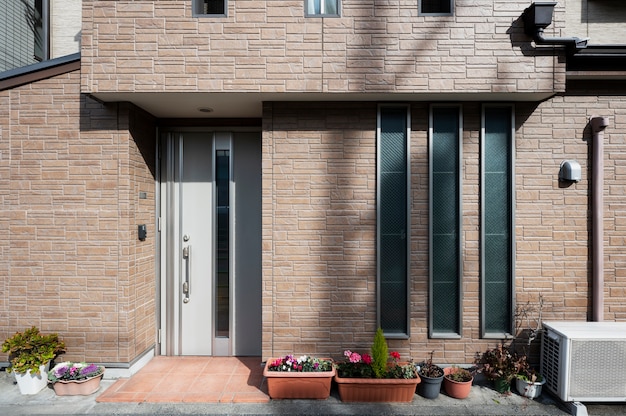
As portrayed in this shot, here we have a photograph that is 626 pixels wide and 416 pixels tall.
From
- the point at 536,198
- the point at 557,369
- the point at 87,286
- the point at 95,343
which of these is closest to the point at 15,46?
the point at 87,286

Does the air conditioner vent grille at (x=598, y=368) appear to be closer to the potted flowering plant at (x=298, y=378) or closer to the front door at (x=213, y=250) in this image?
the potted flowering plant at (x=298, y=378)

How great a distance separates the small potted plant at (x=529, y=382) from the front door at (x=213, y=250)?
3399mm

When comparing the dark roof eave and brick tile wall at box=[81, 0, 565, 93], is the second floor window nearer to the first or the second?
brick tile wall at box=[81, 0, 565, 93]

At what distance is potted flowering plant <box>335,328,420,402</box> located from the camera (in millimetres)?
3795

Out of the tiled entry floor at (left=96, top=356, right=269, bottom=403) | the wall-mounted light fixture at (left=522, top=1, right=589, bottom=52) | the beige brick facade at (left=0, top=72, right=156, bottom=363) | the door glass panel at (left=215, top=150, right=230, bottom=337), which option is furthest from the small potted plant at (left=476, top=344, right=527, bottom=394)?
the beige brick facade at (left=0, top=72, right=156, bottom=363)

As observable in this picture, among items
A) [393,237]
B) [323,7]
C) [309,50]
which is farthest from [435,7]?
[393,237]

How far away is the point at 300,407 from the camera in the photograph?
376cm

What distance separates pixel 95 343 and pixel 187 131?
307cm

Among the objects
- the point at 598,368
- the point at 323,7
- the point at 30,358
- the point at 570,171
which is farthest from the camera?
the point at 570,171

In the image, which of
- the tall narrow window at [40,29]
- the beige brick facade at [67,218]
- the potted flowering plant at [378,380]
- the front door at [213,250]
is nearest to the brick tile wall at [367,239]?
the potted flowering plant at [378,380]

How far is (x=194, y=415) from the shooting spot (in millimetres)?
3611

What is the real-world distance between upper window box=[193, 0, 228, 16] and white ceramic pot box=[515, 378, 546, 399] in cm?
550

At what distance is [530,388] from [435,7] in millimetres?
4589

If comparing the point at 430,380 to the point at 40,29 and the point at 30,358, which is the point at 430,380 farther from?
the point at 40,29
